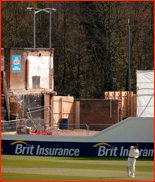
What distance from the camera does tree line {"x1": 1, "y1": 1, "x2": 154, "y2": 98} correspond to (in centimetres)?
5572

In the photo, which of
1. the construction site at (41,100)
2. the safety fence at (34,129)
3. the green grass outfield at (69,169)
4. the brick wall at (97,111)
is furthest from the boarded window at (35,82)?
the green grass outfield at (69,169)

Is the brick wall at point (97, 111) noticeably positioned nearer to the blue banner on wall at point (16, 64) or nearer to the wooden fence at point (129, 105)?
the wooden fence at point (129, 105)

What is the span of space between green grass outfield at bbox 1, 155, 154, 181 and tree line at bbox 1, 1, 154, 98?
2966 centimetres

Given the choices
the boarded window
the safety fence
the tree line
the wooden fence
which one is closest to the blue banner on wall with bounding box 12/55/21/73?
the boarded window

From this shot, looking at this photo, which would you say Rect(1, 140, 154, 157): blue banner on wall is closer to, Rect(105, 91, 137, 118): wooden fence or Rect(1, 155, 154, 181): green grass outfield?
Rect(1, 155, 154, 181): green grass outfield

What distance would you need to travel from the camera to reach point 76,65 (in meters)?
59.6

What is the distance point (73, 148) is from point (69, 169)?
205 inches

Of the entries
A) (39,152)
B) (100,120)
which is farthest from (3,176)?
(100,120)

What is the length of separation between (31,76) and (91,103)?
5.75 meters

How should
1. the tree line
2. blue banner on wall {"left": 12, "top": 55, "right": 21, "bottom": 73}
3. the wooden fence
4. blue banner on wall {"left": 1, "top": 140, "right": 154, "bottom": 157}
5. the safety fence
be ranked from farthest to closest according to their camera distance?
the tree line < the wooden fence < blue banner on wall {"left": 12, "top": 55, "right": 21, "bottom": 73} < the safety fence < blue banner on wall {"left": 1, "top": 140, "right": 154, "bottom": 157}

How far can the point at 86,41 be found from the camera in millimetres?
56688

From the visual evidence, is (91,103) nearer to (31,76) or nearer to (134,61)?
(31,76)

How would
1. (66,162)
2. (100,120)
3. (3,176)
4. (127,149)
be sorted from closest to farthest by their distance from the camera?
(3,176) < (66,162) < (127,149) < (100,120)

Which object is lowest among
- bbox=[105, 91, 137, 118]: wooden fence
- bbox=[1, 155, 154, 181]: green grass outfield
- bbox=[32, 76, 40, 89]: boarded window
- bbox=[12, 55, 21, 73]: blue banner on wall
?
bbox=[1, 155, 154, 181]: green grass outfield
